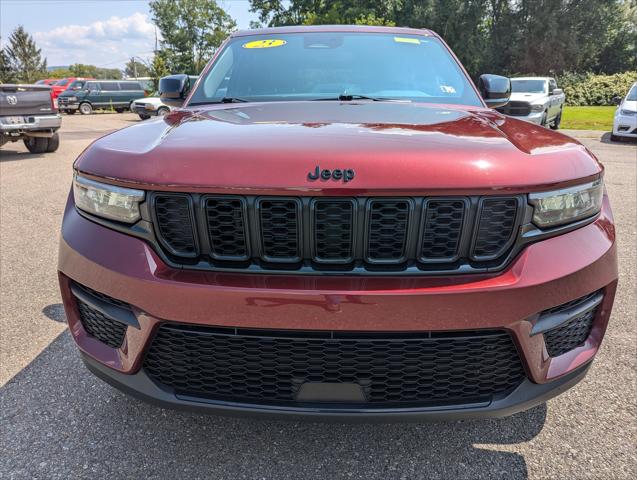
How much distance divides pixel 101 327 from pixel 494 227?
54.3 inches

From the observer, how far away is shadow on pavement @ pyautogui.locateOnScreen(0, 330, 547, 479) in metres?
1.86

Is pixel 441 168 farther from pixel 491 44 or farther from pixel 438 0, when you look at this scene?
pixel 491 44

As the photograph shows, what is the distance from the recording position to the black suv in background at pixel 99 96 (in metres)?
29.4

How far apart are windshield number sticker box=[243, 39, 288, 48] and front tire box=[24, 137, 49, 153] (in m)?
9.29

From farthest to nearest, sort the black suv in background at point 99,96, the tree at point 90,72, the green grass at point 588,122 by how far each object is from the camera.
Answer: the tree at point 90,72
the black suv in background at point 99,96
the green grass at point 588,122

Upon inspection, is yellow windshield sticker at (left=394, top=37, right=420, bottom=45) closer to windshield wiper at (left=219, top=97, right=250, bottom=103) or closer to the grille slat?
windshield wiper at (left=219, top=97, right=250, bottom=103)

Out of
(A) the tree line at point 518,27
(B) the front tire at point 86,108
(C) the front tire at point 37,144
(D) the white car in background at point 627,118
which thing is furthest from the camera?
(A) the tree line at point 518,27

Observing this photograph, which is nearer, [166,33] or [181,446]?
[181,446]

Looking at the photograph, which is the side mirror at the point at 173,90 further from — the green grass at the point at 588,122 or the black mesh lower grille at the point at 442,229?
the green grass at the point at 588,122

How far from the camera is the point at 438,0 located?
33875 mm

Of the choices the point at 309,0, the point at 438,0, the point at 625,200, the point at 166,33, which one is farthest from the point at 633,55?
the point at 166,33

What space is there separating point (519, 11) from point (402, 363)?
40716 millimetres

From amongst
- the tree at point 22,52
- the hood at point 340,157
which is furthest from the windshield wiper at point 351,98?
the tree at point 22,52

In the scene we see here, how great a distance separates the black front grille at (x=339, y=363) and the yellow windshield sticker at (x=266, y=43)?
84.2 inches
